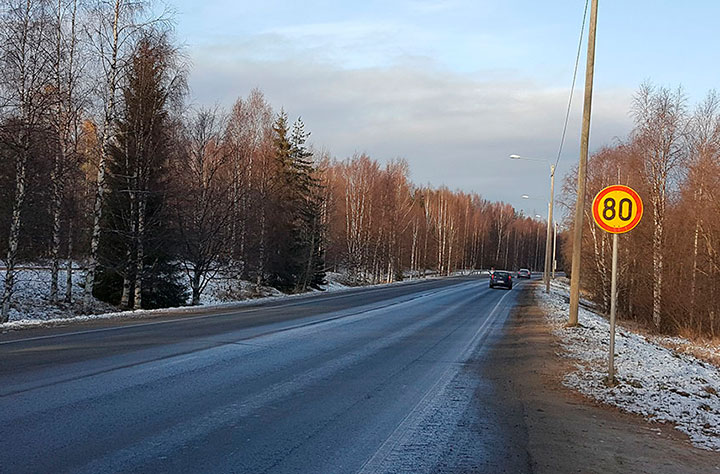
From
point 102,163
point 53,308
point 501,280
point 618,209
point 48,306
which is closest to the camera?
point 618,209

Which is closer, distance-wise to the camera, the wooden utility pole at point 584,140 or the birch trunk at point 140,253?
the wooden utility pole at point 584,140

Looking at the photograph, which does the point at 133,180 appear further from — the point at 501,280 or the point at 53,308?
the point at 501,280

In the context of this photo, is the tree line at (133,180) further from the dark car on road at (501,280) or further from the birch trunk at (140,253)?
the dark car on road at (501,280)

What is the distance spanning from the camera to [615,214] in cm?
932

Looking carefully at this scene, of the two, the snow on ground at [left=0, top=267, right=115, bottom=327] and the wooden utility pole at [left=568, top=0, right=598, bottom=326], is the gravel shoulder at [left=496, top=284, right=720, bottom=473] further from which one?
the snow on ground at [left=0, top=267, right=115, bottom=327]

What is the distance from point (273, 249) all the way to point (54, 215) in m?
16.5

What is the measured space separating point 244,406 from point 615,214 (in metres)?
6.28

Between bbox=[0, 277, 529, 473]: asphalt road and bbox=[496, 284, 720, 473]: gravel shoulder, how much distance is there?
278 mm

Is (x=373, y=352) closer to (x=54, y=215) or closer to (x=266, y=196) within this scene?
(x=54, y=215)

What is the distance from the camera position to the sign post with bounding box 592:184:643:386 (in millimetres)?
9062

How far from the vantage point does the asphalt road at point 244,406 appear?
A: 5266 mm

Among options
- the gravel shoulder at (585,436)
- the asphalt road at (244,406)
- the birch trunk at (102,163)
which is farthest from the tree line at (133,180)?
the gravel shoulder at (585,436)

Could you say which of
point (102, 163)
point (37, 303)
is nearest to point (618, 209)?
point (102, 163)

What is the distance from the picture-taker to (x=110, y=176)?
83.4ft
